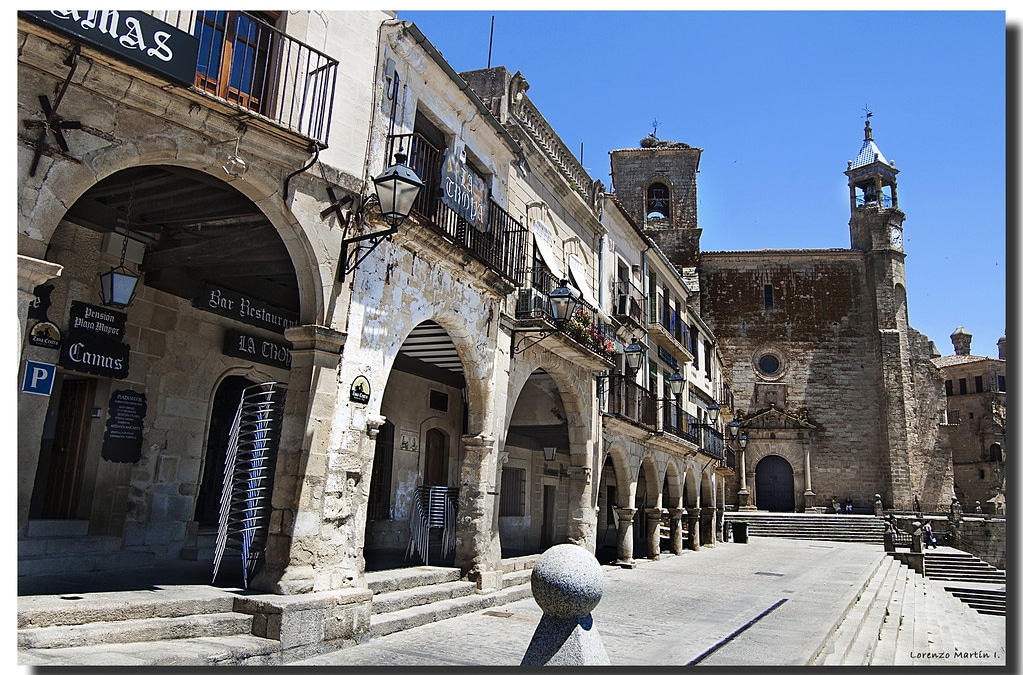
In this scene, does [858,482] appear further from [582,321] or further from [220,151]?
[220,151]

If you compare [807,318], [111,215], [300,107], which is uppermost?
[807,318]

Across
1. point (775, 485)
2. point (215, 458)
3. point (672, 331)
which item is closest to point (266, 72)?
point (215, 458)

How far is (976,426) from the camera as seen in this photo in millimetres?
49688

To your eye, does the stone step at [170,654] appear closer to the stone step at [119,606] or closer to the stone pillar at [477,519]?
the stone step at [119,606]

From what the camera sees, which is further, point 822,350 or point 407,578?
point 822,350

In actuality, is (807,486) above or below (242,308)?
below

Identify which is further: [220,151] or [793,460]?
[793,460]

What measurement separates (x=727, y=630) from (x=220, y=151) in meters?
7.28

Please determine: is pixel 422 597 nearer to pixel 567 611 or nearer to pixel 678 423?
pixel 567 611

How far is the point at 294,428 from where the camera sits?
6793 millimetres

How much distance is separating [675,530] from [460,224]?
14.5 m

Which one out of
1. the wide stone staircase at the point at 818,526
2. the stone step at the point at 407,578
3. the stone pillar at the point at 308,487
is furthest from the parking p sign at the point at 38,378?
the wide stone staircase at the point at 818,526

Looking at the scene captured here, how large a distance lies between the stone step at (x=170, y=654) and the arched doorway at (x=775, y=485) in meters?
37.8
